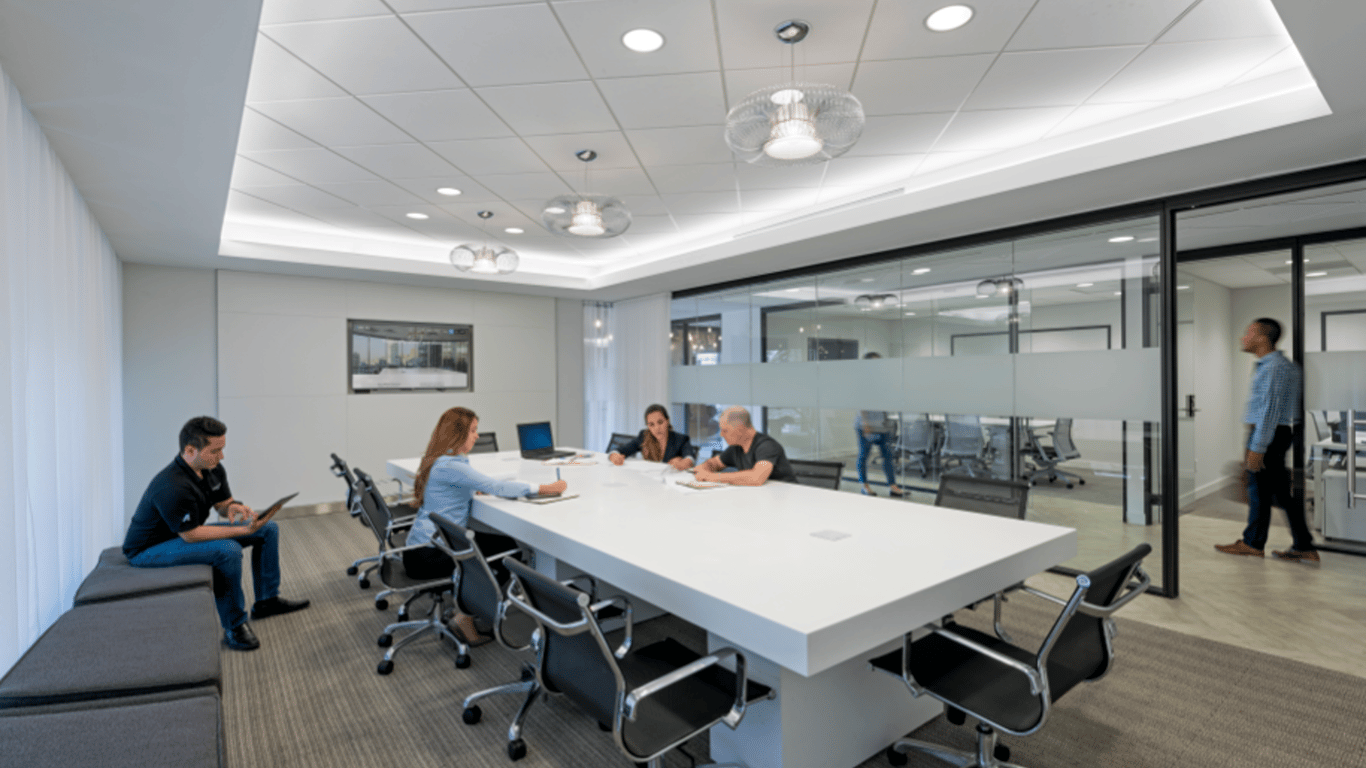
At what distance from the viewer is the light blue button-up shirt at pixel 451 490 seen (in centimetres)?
342

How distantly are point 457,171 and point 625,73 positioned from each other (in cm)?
201

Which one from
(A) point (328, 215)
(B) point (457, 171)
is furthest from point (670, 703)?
(A) point (328, 215)

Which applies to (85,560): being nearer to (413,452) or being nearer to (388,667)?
(388,667)

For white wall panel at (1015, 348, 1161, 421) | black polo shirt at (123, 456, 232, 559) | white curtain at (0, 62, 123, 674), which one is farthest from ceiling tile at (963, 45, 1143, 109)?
black polo shirt at (123, 456, 232, 559)

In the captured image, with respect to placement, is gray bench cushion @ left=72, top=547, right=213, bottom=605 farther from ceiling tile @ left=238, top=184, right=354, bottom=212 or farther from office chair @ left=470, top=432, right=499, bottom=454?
office chair @ left=470, top=432, right=499, bottom=454

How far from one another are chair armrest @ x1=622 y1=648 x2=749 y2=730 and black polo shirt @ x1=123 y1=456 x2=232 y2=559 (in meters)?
2.96

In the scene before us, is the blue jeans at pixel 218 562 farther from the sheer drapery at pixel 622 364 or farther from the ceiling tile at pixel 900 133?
the sheer drapery at pixel 622 364

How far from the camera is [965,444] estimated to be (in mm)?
5375

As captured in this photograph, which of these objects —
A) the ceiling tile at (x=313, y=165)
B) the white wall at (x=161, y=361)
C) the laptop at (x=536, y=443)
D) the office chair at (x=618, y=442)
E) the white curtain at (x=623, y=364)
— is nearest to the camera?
the ceiling tile at (x=313, y=165)

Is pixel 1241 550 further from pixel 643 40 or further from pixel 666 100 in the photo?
pixel 643 40

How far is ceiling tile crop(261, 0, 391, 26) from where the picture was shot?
2.51m

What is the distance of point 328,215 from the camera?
5.84 metres

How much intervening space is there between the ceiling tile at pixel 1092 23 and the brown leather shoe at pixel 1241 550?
457 cm

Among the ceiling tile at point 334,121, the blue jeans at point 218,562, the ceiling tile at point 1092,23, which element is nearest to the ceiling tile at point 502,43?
the ceiling tile at point 334,121
